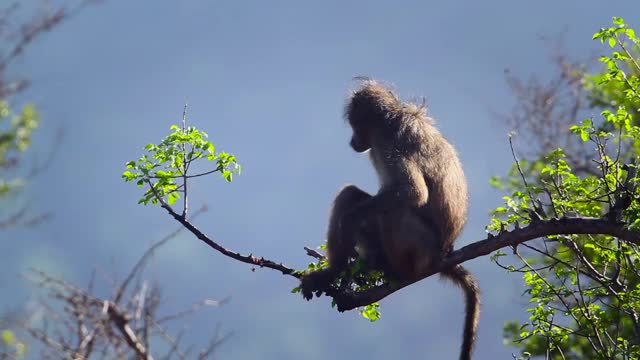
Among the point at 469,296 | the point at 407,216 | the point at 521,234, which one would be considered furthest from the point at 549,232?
the point at 469,296

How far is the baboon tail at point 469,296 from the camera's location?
7.91 m

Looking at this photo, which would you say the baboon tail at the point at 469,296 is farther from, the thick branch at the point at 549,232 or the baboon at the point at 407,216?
the thick branch at the point at 549,232

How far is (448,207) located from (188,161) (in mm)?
2360

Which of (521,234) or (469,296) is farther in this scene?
(469,296)

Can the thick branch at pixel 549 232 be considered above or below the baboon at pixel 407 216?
below

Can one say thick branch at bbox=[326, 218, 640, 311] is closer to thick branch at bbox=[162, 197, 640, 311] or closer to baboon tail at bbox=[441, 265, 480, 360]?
thick branch at bbox=[162, 197, 640, 311]

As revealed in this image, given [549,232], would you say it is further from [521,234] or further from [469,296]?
[469,296]

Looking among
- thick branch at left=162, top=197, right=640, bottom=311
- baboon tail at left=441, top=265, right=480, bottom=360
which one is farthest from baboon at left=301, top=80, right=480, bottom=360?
thick branch at left=162, top=197, right=640, bottom=311

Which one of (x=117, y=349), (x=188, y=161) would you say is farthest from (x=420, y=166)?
(x=117, y=349)

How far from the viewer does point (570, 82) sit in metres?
18.2

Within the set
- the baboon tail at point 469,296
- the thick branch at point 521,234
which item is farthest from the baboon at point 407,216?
the thick branch at point 521,234

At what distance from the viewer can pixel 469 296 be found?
7980mm

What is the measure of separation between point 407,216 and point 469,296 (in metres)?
0.90

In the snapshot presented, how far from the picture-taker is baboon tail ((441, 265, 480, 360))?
7906 mm
